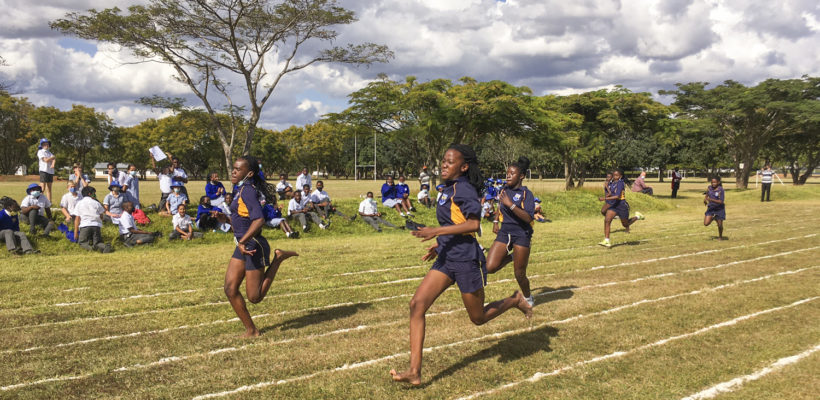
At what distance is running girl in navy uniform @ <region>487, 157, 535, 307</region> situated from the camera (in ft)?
22.5

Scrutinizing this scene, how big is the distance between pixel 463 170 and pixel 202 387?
300 centimetres

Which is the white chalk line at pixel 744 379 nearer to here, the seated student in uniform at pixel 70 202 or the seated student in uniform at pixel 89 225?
the seated student in uniform at pixel 89 225

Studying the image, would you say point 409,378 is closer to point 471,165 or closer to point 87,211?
point 471,165

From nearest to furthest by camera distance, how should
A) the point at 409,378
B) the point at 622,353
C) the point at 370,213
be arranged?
the point at 409,378, the point at 622,353, the point at 370,213

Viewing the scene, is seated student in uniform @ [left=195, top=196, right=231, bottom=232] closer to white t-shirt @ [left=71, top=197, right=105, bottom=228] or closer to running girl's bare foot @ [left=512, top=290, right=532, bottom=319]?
white t-shirt @ [left=71, top=197, right=105, bottom=228]

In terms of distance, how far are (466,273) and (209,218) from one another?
492 inches

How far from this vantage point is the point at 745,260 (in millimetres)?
10648

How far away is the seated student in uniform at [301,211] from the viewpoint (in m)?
16.5

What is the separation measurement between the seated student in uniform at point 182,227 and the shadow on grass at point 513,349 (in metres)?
11.3

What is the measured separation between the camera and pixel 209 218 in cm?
1518

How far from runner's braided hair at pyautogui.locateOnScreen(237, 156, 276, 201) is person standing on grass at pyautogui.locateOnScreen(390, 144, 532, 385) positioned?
2.46 metres

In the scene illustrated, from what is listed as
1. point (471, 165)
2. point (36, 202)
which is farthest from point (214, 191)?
point (471, 165)

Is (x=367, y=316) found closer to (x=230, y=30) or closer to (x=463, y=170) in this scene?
(x=463, y=170)

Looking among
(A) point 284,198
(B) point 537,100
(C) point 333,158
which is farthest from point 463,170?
(C) point 333,158
